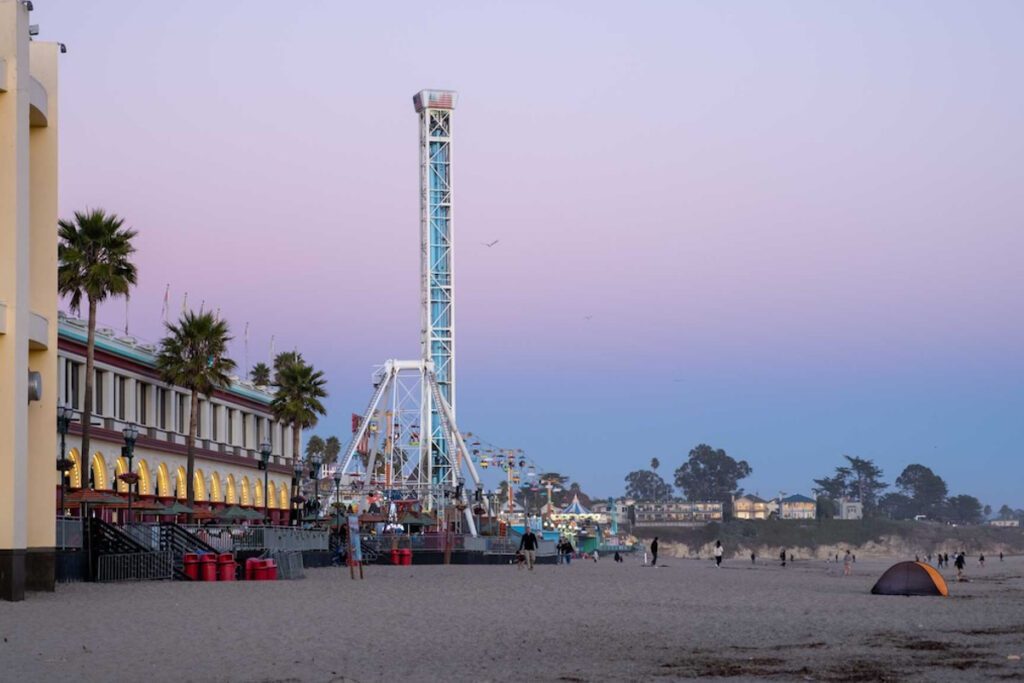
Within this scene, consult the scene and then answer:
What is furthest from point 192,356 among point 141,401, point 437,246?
point 437,246

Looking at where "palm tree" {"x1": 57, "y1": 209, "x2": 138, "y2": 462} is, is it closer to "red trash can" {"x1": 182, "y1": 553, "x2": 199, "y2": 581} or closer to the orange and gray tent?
"red trash can" {"x1": 182, "y1": 553, "x2": 199, "y2": 581}

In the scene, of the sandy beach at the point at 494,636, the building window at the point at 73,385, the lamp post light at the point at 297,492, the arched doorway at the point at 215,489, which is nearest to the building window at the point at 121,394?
the building window at the point at 73,385

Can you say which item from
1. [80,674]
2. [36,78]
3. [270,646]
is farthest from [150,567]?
[80,674]

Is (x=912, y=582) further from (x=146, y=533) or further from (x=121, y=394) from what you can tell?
(x=121, y=394)

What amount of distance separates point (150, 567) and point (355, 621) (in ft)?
57.0

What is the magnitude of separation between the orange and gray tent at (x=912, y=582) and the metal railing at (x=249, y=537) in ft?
64.0

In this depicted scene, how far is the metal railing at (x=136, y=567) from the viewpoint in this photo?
38.5m

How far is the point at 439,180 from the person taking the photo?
12769 cm

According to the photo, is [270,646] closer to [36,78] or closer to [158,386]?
[36,78]

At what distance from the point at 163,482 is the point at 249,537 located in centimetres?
1996

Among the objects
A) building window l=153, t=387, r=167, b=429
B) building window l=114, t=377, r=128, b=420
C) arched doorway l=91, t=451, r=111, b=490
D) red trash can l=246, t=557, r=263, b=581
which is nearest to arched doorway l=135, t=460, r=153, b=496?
building window l=114, t=377, r=128, b=420

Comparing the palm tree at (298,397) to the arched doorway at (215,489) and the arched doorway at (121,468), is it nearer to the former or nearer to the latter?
the arched doorway at (215,489)

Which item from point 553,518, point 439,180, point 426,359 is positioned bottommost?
point 553,518

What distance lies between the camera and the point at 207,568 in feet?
128
